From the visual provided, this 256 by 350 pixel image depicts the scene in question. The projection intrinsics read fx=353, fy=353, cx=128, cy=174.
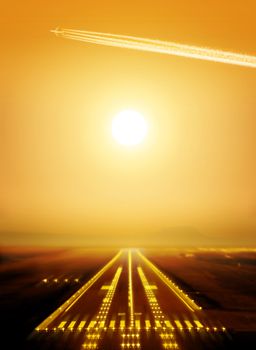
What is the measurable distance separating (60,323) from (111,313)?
23.9 feet

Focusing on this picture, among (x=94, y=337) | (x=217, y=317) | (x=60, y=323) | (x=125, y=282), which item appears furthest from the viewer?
(x=125, y=282)

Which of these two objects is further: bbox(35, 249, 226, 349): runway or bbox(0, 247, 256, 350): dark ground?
bbox(0, 247, 256, 350): dark ground

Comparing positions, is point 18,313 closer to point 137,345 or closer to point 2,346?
point 2,346

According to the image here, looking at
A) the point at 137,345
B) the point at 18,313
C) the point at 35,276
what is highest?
the point at 35,276

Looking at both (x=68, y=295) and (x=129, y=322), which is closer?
(x=129, y=322)

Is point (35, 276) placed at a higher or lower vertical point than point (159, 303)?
higher

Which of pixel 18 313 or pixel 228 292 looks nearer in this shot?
pixel 18 313

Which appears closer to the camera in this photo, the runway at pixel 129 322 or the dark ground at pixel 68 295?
the runway at pixel 129 322

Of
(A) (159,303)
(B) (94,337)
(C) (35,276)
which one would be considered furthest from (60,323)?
(C) (35,276)

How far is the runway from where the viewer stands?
30.4 metres

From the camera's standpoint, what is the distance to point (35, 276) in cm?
7738

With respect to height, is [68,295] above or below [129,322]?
above

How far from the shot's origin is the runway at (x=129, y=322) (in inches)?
1198

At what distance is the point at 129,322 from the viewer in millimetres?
37281
